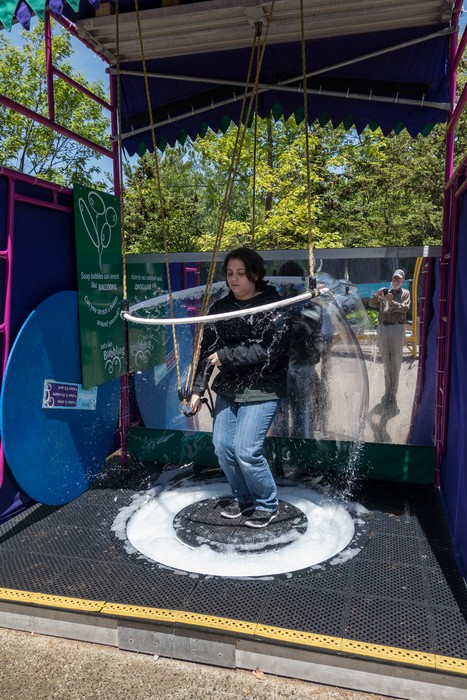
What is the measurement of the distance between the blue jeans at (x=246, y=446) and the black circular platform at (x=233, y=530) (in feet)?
0.49

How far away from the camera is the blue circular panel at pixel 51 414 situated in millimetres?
3279

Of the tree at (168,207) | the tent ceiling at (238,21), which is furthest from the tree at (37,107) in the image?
the tent ceiling at (238,21)

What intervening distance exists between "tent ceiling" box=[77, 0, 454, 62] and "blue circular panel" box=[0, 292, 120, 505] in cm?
204

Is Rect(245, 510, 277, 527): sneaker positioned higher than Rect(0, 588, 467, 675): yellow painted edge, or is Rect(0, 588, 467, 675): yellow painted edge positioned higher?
Rect(245, 510, 277, 527): sneaker

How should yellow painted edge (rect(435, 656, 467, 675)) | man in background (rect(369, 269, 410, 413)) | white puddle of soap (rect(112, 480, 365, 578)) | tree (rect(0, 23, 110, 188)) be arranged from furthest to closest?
tree (rect(0, 23, 110, 188))
man in background (rect(369, 269, 410, 413))
white puddle of soap (rect(112, 480, 365, 578))
yellow painted edge (rect(435, 656, 467, 675))

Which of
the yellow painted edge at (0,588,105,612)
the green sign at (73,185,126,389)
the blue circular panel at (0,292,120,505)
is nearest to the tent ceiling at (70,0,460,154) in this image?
the green sign at (73,185,126,389)

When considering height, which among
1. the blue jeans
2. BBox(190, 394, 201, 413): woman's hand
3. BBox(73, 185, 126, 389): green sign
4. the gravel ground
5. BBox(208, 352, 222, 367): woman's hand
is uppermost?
BBox(73, 185, 126, 389): green sign

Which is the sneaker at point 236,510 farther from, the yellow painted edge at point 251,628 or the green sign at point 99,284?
the green sign at point 99,284

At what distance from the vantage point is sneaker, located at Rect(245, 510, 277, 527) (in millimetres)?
3459

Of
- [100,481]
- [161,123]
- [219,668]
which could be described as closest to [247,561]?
[219,668]

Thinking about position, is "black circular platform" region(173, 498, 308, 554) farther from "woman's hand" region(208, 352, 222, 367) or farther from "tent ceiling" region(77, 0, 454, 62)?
"tent ceiling" region(77, 0, 454, 62)

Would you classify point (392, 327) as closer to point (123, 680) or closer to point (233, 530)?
point (233, 530)

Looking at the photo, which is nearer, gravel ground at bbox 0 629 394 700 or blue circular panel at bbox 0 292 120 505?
gravel ground at bbox 0 629 394 700

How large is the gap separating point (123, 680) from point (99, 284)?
8.87 feet
